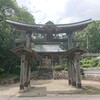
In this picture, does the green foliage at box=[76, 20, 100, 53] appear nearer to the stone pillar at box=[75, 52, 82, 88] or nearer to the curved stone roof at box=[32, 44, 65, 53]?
the curved stone roof at box=[32, 44, 65, 53]

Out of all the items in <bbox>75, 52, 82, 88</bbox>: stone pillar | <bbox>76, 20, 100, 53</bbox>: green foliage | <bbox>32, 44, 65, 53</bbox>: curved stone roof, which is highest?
<bbox>76, 20, 100, 53</bbox>: green foliage

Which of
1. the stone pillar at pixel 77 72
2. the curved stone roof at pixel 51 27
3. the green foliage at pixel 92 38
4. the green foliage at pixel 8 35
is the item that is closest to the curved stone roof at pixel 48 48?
the curved stone roof at pixel 51 27

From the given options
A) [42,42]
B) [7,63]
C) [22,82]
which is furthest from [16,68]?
[22,82]

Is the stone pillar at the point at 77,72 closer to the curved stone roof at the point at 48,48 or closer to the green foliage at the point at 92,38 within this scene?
the curved stone roof at the point at 48,48

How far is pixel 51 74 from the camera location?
1024 inches

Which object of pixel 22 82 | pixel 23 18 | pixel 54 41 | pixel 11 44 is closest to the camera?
pixel 22 82

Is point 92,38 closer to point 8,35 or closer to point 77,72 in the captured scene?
point 8,35

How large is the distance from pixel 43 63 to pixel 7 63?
6076 millimetres

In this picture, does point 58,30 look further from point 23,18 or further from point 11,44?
point 23,18

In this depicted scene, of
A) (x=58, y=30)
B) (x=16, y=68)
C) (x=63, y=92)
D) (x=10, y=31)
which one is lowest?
(x=63, y=92)

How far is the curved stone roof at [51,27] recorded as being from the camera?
51.6 ft

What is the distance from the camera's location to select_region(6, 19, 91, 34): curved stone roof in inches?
620

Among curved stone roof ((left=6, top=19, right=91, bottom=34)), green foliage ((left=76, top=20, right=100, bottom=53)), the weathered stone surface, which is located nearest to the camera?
curved stone roof ((left=6, top=19, right=91, bottom=34))

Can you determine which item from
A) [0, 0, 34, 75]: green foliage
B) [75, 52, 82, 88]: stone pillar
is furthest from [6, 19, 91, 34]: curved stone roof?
[0, 0, 34, 75]: green foliage
